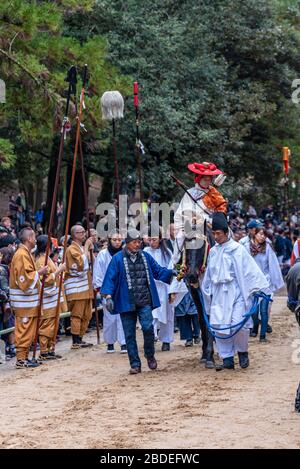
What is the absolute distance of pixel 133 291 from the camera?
13.3 meters

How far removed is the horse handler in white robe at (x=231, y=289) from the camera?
13070 mm

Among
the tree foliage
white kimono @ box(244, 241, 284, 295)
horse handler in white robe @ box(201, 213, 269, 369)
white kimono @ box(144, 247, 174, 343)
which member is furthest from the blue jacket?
the tree foliage

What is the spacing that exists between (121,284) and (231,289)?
1.38 m

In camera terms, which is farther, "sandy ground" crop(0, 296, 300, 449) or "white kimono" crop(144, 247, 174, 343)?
"white kimono" crop(144, 247, 174, 343)

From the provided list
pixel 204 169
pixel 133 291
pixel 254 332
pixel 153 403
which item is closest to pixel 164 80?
pixel 254 332

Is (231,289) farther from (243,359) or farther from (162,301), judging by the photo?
(162,301)

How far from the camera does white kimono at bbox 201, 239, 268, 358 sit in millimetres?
13070

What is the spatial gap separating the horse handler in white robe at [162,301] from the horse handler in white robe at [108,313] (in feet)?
1.73

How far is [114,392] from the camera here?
39.2ft

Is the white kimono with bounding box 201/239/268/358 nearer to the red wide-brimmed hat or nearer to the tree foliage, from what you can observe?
the red wide-brimmed hat

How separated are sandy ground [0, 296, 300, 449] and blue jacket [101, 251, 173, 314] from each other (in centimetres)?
87

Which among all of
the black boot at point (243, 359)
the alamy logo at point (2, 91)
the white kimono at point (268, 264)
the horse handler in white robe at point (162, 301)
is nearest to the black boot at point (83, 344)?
the horse handler in white robe at point (162, 301)

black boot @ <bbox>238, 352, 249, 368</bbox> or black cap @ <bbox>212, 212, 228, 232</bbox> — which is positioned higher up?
black cap @ <bbox>212, 212, 228, 232</bbox>
